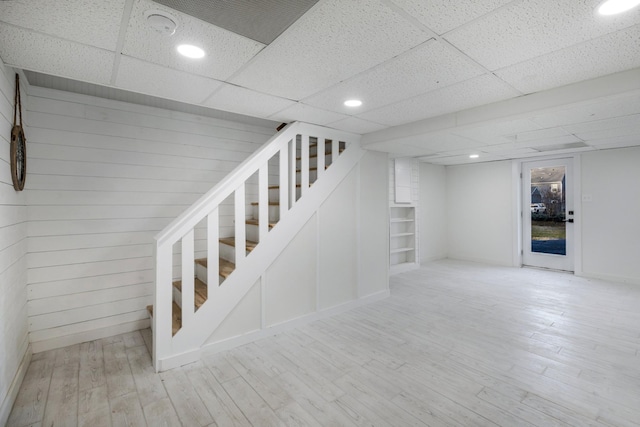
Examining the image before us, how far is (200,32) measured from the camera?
1.69 m

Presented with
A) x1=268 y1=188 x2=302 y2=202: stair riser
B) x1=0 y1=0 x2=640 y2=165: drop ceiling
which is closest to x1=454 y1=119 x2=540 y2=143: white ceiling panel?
x1=0 y1=0 x2=640 y2=165: drop ceiling

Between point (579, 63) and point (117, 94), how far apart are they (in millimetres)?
3971

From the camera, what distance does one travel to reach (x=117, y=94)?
3.07 m

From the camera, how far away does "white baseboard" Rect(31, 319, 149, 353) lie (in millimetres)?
2820

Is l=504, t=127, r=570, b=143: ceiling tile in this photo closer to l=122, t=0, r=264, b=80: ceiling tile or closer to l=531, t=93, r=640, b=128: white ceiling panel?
l=531, t=93, r=640, b=128: white ceiling panel

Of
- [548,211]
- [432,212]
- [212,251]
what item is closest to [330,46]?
[212,251]

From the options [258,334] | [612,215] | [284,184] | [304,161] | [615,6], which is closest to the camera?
[615,6]

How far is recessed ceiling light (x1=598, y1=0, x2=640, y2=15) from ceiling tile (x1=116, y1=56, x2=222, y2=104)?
93.4 inches

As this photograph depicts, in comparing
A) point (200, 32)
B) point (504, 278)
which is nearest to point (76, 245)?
point (200, 32)

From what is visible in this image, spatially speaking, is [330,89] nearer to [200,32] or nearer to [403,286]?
[200,32]

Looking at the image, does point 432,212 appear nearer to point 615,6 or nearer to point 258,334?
point 258,334

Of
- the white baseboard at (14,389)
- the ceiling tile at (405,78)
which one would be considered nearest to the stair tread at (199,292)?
→ the white baseboard at (14,389)

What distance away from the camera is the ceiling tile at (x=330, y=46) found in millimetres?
1527

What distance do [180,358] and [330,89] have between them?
2.59 metres
